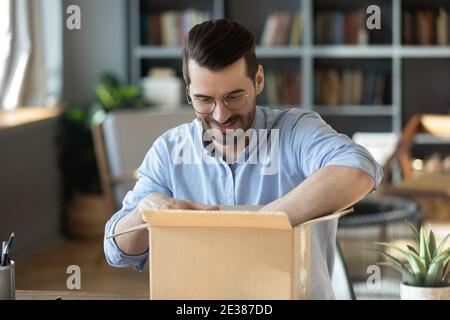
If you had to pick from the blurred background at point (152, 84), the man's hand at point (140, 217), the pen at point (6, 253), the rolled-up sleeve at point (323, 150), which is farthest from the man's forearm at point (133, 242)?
the blurred background at point (152, 84)

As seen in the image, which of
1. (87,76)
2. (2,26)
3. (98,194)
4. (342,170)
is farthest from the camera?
(87,76)

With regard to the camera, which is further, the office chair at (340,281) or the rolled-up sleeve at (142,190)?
the office chair at (340,281)

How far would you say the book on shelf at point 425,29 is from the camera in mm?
6152

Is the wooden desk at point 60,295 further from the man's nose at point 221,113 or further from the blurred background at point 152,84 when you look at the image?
the blurred background at point 152,84

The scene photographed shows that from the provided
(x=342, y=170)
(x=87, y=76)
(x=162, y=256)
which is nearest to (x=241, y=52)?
(x=342, y=170)

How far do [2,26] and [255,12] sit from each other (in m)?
1.82

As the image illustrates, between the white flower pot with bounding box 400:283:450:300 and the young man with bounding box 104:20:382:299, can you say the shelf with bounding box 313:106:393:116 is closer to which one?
the young man with bounding box 104:20:382:299

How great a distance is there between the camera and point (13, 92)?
5.44 metres

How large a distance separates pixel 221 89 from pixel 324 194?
0.23 meters

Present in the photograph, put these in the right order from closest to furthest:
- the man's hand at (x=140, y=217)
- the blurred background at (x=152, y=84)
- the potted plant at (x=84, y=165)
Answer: the man's hand at (x=140, y=217) → the blurred background at (x=152, y=84) → the potted plant at (x=84, y=165)

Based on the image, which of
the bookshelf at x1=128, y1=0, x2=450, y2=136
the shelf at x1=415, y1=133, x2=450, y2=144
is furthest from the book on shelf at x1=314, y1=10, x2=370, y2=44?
the shelf at x1=415, y1=133, x2=450, y2=144

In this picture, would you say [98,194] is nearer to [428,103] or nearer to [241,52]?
[428,103]

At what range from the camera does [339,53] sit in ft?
20.3

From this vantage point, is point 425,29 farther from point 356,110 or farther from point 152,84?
point 152,84
